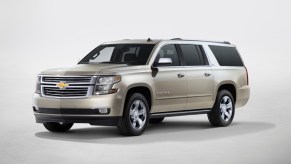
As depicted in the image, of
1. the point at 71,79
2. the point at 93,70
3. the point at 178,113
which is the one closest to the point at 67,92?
the point at 71,79

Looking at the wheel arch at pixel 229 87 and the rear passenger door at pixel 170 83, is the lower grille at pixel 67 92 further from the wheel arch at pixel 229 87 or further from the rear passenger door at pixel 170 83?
the wheel arch at pixel 229 87

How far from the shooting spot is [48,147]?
12.8 m

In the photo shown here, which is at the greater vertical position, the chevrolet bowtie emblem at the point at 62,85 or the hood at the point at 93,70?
the hood at the point at 93,70

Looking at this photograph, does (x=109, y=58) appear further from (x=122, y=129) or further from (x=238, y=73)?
(x=238, y=73)

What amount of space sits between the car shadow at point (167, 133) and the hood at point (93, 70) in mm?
1208

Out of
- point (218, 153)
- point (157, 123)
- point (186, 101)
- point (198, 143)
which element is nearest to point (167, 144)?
point (198, 143)

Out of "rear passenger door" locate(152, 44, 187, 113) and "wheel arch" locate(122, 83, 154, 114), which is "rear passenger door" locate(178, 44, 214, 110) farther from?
"wheel arch" locate(122, 83, 154, 114)

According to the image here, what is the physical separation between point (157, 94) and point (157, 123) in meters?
2.89

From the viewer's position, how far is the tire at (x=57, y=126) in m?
15.4

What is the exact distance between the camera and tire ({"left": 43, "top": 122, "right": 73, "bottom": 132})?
1535 centimetres

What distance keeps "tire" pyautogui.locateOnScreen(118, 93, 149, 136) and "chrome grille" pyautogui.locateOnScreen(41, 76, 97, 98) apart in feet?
2.57

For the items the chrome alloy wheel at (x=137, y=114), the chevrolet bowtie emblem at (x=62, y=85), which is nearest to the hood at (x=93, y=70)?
the chevrolet bowtie emblem at (x=62, y=85)

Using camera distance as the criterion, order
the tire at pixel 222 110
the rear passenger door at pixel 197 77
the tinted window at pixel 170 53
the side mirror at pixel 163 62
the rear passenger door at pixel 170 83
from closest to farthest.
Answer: the side mirror at pixel 163 62 < the rear passenger door at pixel 170 83 < the tinted window at pixel 170 53 < the rear passenger door at pixel 197 77 < the tire at pixel 222 110

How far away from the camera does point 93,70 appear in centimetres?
1430
